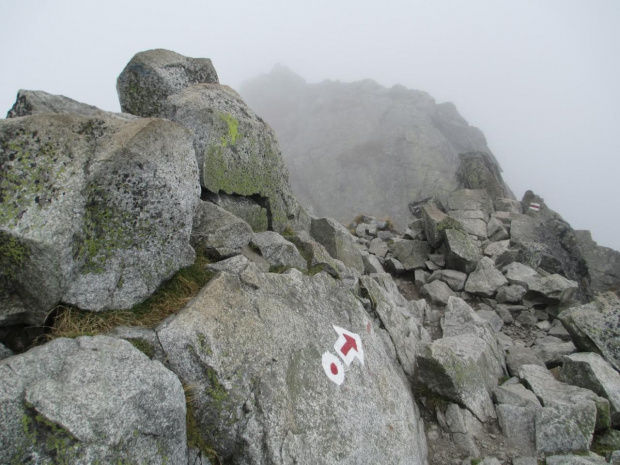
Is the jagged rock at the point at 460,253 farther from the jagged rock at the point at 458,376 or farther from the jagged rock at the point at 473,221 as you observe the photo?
the jagged rock at the point at 458,376

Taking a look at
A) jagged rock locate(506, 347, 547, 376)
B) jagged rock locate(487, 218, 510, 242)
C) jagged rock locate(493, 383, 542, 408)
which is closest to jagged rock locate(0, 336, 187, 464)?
jagged rock locate(493, 383, 542, 408)

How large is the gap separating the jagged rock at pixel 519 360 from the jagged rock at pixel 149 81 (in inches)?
556

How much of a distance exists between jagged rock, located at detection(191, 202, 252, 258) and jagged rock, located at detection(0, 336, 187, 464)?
11.3ft

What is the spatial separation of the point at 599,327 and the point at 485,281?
674 centimetres

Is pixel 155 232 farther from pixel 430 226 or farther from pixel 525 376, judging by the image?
pixel 430 226

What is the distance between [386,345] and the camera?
10078 millimetres

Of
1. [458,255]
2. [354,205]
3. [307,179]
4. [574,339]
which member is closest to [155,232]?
[574,339]

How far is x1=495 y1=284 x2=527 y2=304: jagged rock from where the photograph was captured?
59.5 ft

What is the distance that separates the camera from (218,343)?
20.6ft

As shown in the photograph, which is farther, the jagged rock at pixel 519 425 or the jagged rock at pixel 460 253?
the jagged rock at pixel 460 253

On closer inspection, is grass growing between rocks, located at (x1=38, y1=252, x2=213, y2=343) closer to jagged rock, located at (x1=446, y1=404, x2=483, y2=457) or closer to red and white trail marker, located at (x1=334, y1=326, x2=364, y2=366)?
red and white trail marker, located at (x1=334, y1=326, x2=364, y2=366)

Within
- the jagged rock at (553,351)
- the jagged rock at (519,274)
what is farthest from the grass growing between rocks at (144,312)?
the jagged rock at (519,274)

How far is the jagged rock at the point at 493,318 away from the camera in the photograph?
54.0 ft

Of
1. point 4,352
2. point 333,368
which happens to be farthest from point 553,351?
point 4,352
